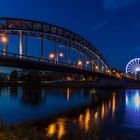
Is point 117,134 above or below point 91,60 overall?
below

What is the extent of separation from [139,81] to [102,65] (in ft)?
194

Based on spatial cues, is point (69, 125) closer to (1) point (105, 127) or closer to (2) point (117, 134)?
(1) point (105, 127)

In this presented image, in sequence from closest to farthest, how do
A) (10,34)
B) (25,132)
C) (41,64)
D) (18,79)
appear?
(25,132) < (41,64) < (10,34) < (18,79)

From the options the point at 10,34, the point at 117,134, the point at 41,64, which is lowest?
the point at 117,134

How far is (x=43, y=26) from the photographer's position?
227 feet

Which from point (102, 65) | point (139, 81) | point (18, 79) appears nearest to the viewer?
point (102, 65)

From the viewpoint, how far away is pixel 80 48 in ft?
327

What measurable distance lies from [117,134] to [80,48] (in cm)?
7326

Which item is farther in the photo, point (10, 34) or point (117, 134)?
point (10, 34)

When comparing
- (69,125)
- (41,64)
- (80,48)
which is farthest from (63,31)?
(69,125)

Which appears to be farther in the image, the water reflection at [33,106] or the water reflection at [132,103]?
the water reflection at [132,103]

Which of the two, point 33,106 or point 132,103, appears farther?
point 132,103

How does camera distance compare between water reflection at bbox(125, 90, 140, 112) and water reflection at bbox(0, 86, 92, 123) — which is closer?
water reflection at bbox(0, 86, 92, 123)

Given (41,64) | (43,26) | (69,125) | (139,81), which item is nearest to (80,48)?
(43,26)
